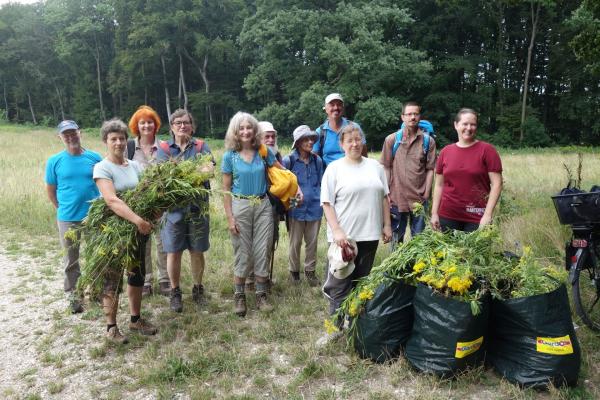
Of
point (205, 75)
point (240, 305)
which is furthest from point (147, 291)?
point (205, 75)

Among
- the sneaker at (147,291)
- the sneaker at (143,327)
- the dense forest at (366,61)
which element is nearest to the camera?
the sneaker at (143,327)

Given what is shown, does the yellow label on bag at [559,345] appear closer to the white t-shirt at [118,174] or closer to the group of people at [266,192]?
the group of people at [266,192]

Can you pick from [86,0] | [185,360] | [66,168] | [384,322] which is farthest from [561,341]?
[86,0]

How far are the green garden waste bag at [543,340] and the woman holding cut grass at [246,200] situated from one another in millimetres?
2281

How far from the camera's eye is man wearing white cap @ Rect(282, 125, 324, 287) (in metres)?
4.98

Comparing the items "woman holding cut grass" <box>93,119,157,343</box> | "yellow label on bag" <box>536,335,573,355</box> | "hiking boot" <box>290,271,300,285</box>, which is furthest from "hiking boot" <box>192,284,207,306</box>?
"yellow label on bag" <box>536,335,573,355</box>

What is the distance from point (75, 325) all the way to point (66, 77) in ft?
179

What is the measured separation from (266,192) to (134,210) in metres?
1.28

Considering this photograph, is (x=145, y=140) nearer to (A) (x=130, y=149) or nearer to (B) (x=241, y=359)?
(A) (x=130, y=149)

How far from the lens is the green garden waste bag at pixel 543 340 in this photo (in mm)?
2811

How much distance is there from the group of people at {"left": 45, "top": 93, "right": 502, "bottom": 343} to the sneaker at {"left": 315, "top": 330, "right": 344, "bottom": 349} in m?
0.03

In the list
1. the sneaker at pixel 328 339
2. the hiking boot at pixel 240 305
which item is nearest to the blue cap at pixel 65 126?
the hiking boot at pixel 240 305

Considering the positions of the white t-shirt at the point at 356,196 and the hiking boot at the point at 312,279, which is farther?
the hiking boot at the point at 312,279

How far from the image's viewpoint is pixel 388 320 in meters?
3.26
